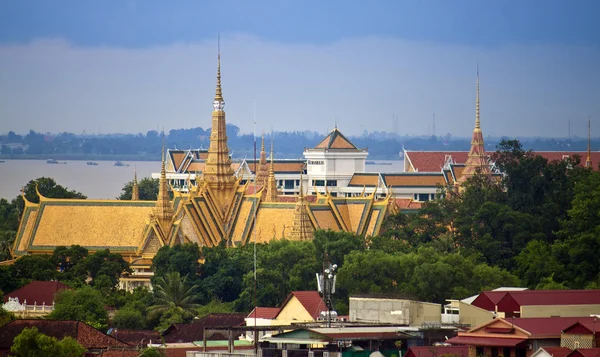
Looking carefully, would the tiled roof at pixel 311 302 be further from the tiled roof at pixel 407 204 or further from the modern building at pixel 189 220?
the tiled roof at pixel 407 204

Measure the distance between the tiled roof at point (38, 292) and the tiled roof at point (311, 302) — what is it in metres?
18.6

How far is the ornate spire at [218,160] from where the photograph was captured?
102000 millimetres

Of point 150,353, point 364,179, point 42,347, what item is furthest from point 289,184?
point 42,347

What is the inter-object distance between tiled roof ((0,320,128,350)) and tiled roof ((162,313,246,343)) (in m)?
3.46

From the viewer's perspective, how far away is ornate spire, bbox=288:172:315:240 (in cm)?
9327

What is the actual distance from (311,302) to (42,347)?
11923 mm

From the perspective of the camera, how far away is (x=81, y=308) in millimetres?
72938

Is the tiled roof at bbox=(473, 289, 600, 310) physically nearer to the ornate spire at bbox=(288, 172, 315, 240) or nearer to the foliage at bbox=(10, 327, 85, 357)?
the foliage at bbox=(10, 327, 85, 357)

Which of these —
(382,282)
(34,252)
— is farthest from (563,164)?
(34,252)

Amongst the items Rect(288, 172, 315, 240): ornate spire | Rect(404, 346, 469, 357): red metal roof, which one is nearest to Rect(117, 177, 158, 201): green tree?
Rect(288, 172, 315, 240): ornate spire

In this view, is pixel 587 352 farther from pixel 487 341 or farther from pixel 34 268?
pixel 34 268

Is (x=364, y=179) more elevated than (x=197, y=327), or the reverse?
(x=364, y=179)

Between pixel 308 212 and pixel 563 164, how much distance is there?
1316 centimetres

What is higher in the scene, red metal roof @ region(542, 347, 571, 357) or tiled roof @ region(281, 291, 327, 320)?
tiled roof @ region(281, 291, 327, 320)
